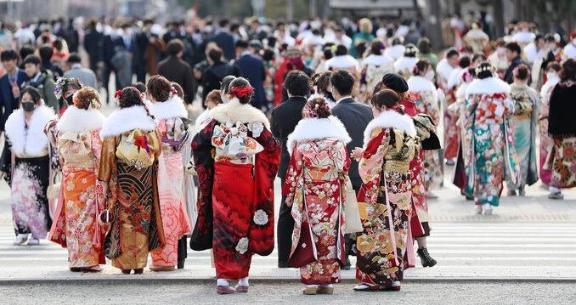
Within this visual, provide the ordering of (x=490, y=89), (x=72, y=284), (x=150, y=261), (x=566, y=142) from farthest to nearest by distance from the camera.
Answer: (x=566, y=142), (x=490, y=89), (x=150, y=261), (x=72, y=284)

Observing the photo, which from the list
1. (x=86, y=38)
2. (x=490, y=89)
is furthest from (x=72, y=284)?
(x=86, y=38)

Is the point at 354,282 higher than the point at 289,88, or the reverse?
the point at 289,88

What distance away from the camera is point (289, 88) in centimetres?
1375

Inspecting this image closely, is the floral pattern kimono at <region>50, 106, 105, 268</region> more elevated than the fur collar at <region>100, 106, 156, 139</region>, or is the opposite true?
the fur collar at <region>100, 106, 156, 139</region>

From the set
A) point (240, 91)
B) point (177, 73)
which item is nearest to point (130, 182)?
point (240, 91)

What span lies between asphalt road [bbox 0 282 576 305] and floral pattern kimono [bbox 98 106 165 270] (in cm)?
39

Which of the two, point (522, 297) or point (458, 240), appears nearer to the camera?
point (522, 297)

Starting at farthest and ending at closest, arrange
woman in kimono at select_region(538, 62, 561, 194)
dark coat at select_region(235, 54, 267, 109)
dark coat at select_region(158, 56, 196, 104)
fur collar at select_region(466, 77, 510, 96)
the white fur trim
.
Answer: dark coat at select_region(235, 54, 267, 109) < dark coat at select_region(158, 56, 196, 104) < the white fur trim < woman in kimono at select_region(538, 62, 561, 194) < fur collar at select_region(466, 77, 510, 96)

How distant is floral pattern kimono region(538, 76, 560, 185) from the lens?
2034 cm

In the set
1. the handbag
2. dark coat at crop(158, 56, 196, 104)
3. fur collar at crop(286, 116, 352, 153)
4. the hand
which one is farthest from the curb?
dark coat at crop(158, 56, 196, 104)

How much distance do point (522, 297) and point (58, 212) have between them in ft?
13.2

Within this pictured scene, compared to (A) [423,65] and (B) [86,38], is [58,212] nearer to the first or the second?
(A) [423,65]

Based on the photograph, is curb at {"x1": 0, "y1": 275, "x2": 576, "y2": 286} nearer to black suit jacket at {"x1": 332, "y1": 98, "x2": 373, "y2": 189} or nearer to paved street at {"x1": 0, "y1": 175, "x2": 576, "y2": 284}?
paved street at {"x1": 0, "y1": 175, "x2": 576, "y2": 284}

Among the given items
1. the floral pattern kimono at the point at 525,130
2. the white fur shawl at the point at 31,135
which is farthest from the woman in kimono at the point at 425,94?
the white fur shawl at the point at 31,135
